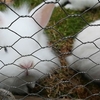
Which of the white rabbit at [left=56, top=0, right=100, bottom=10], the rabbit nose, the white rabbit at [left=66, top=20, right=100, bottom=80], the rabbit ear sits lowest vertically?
the rabbit nose

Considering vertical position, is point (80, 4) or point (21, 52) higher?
point (80, 4)

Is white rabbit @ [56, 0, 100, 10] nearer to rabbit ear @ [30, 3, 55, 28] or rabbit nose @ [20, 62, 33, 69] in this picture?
rabbit ear @ [30, 3, 55, 28]

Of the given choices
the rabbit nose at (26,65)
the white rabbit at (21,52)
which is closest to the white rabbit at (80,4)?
the white rabbit at (21,52)

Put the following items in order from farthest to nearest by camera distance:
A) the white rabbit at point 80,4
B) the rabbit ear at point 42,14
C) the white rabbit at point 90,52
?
1. the white rabbit at point 80,4
2. the white rabbit at point 90,52
3. the rabbit ear at point 42,14

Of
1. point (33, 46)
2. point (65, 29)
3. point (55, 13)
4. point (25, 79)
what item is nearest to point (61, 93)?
point (25, 79)

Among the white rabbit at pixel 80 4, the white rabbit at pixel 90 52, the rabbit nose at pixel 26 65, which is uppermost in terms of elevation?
the white rabbit at pixel 80 4

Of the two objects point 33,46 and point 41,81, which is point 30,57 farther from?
point 41,81

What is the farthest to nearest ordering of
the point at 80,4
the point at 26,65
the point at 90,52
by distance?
the point at 80,4
the point at 90,52
the point at 26,65

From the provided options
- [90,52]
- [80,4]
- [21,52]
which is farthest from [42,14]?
[80,4]

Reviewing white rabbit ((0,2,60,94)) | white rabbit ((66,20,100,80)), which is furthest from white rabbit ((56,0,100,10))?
white rabbit ((0,2,60,94))

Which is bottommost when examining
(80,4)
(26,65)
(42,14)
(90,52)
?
(26,65)

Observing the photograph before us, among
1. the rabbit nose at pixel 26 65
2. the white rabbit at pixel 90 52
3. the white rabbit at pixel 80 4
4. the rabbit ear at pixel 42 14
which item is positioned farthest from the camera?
the white rabbit at pixel 80 4

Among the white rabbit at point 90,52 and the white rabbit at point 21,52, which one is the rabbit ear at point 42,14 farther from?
the white rabbit at point 90,52

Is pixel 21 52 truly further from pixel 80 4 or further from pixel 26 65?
pixel 80 4
